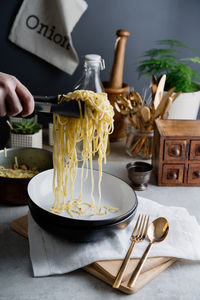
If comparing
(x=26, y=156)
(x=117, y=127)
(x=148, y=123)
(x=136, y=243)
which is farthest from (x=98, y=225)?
(x=117, y=127)

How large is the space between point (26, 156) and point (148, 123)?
Result: 1.78 feet

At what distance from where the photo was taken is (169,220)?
121 centimetres

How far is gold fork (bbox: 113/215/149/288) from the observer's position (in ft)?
3.13

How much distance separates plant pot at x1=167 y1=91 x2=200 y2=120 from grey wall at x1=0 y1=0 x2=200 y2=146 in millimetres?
484

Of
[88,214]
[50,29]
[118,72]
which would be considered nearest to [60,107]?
[88,214]

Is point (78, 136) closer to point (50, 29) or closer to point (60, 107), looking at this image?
point (60, 107)

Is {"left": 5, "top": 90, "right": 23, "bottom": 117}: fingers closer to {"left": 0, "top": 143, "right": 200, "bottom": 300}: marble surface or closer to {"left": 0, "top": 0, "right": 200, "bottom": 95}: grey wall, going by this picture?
{"left": 0, "top": 143, "right": 200, "bottom": 300}: marble surface

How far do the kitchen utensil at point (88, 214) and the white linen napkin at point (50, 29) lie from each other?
854 mm

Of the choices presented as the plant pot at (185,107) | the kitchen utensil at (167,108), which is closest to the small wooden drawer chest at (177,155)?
the kitchen utensil at (167,108)

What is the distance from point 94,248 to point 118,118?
2.94 feet

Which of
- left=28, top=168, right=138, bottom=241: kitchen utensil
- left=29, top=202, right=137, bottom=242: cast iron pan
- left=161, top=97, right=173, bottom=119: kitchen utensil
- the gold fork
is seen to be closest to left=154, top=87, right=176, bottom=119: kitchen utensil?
left=161, top=97, right=173, bottom=119: kitchen utensil

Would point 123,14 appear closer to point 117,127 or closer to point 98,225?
point 117,127

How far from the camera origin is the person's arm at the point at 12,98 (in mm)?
987

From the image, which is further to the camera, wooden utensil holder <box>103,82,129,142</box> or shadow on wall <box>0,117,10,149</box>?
shadow on wall <box>0,117,10,149</box>
